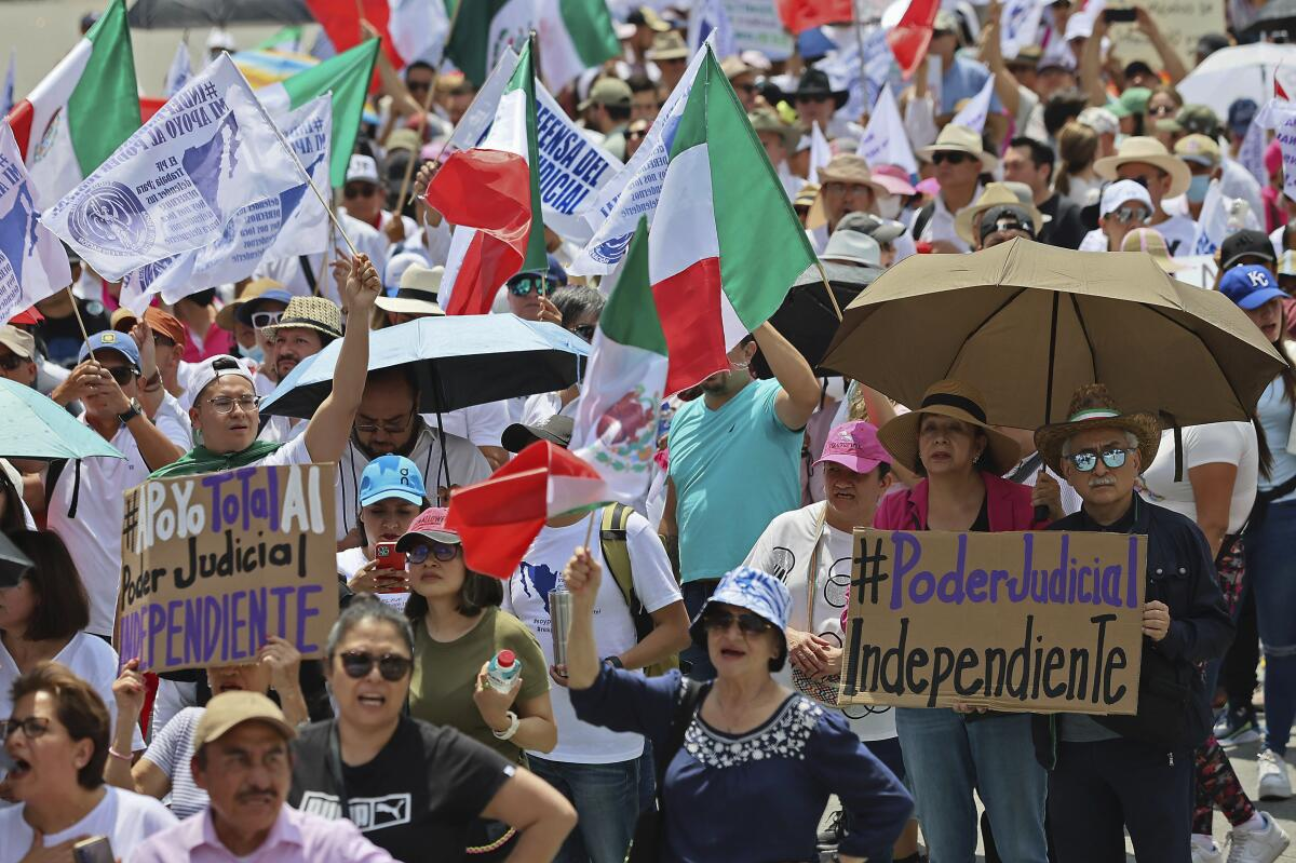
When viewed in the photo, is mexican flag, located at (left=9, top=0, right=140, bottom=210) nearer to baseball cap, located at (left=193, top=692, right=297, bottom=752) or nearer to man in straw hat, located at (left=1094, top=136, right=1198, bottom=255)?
baseball cap, located at (left=193, top=692, right=297, bottom=752)

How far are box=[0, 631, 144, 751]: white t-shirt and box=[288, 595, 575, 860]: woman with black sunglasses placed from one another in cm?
135

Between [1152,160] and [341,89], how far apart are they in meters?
4.44

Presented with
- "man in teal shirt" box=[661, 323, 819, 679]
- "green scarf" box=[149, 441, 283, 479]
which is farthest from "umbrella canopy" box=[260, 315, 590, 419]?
"man in teal shirt" box=[661, 323, 819, 679]

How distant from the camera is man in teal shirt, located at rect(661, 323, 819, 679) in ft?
24.7

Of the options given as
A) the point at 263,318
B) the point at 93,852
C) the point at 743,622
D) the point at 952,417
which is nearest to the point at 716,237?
the point at 952,417

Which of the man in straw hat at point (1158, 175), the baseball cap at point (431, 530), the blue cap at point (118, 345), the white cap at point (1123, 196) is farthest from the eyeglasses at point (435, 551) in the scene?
the man in straw hat at point (1158, 175)

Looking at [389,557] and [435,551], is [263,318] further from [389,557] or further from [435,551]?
[435,551]

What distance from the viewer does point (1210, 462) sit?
773cm

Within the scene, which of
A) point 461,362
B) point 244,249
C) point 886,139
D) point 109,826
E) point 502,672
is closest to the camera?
point 109,826

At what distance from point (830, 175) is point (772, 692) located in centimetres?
597

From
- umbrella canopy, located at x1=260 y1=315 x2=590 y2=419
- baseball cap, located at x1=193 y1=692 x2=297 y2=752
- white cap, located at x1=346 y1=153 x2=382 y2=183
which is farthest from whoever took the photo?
white cap, located at x1=346 y1=153 x2=382 y2=183

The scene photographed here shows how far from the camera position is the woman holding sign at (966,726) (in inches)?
256

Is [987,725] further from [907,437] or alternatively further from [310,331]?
[310,331]

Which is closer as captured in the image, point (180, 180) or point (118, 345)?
point (118, 345)
